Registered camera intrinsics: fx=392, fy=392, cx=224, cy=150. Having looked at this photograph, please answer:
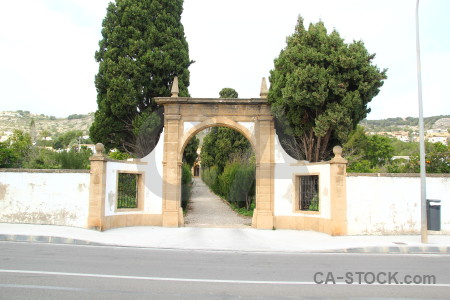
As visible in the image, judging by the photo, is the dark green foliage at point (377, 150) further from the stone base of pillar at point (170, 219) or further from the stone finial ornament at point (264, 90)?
the stone base of pillar at point (170, 219)

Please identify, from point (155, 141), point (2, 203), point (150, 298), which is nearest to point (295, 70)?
point (155, 141)

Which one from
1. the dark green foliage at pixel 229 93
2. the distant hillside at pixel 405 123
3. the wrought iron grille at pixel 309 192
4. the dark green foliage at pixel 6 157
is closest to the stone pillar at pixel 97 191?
the dark green foliage at pixel 6 157

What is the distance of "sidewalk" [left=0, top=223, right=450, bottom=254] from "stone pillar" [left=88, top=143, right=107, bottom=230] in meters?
0.38

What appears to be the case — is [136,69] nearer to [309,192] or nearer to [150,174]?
[150,174]

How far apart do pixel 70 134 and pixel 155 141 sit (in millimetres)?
73792

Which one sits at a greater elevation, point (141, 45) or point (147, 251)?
point (141, 45)

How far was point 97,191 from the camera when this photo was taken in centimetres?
1327

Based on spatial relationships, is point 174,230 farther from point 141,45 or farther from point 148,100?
point 141,45

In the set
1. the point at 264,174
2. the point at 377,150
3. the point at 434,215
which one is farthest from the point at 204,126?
the point at 377,150

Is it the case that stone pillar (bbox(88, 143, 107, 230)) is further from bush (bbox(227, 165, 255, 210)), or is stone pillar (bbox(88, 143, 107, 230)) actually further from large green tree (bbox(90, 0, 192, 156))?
bush (bbox(227, 165, 255, 210))

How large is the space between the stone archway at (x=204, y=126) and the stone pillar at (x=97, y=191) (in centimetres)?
249

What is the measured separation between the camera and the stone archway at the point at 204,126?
14930mm

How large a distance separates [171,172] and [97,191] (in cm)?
295

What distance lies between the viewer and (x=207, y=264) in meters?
8.27
